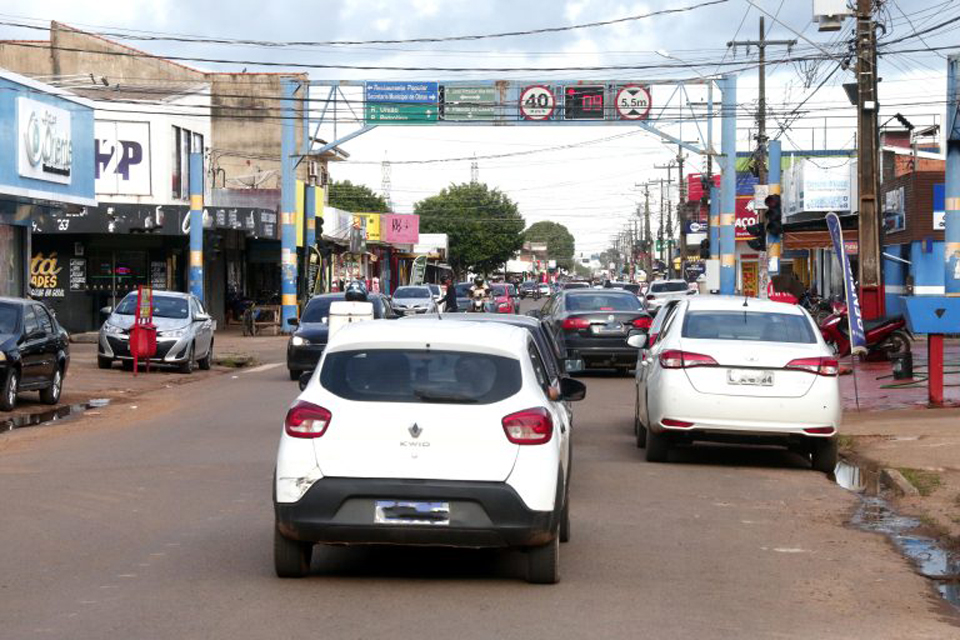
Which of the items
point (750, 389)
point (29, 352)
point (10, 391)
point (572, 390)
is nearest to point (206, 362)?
point (29, 352)

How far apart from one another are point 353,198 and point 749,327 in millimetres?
103544

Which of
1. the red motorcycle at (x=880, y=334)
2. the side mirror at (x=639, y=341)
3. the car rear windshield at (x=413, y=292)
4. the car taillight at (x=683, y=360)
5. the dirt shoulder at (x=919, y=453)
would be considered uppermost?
the car rear windshield at (x=413, y=292)

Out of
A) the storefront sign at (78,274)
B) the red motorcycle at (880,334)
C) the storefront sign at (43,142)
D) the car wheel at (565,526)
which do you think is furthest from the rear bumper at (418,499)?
the storefront sign at (78,274)

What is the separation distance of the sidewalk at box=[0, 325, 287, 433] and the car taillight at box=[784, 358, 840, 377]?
407 inches

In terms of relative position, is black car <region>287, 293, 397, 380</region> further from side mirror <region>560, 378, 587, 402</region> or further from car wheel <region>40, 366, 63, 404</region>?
side mirror <region>560, 378, 587, 402</region>

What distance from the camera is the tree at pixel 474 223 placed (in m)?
125

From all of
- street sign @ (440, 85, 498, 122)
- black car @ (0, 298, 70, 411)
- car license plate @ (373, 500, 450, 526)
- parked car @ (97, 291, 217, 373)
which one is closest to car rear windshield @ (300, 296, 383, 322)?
parked car @ (97, 291, 217, 373)

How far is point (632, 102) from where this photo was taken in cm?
4603

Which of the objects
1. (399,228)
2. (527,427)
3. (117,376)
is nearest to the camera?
(527,427)

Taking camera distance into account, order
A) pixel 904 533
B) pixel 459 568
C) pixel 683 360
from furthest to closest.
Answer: pixel 683 360 < pixel 904 533 < pixel 459 568

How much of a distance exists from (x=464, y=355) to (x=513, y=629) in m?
1.82

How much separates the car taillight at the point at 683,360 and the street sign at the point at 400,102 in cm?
3219

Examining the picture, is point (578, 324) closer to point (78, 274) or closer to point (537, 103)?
point (537, 103)

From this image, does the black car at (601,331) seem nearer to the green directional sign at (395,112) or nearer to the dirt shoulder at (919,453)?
the dirt shoulder at (919,453)
